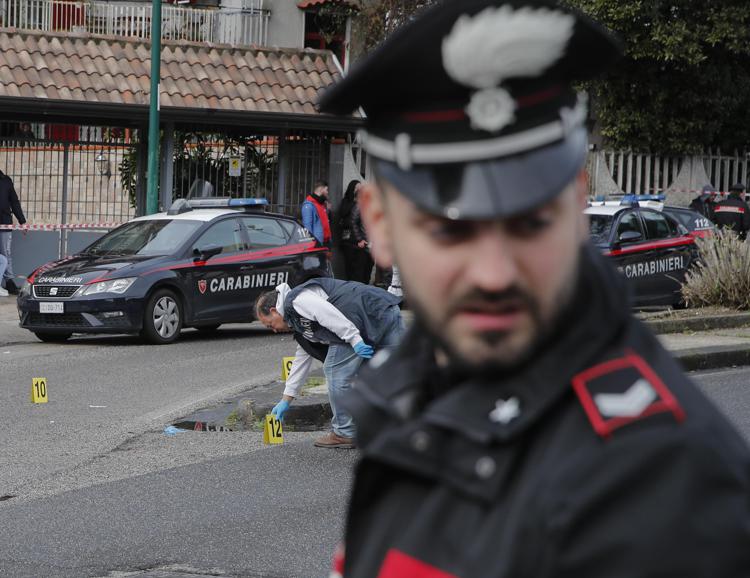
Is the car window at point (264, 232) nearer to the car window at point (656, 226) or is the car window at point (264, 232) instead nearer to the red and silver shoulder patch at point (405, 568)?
the car window at point (656, 226)

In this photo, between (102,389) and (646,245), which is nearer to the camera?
(102,389)

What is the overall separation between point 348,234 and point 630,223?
498 cm

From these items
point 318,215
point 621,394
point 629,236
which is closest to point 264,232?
point 318,215

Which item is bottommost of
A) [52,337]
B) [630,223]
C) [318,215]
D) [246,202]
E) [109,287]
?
[52,337]

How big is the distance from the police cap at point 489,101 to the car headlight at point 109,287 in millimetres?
14241

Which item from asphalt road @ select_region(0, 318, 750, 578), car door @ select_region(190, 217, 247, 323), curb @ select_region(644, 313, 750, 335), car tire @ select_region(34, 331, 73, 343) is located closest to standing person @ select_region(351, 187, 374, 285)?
car door @ select_region(190, 217, 247, 323)

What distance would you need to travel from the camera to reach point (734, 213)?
2267 centimetres

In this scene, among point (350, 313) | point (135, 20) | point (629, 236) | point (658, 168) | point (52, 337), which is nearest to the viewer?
point (350, 313)

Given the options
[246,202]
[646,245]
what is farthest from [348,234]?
[646,245]

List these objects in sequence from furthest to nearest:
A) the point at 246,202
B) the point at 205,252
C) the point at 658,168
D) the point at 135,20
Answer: the point at 658,168 → the point at 135,20 → the point at 246,202 → the point at 205,252

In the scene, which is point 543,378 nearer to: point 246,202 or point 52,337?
point 52,337

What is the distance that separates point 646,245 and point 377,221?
16881mm

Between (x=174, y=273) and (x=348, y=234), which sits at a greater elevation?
(x=348, y=234)

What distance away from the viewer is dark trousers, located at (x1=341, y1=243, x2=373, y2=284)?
2111cm
